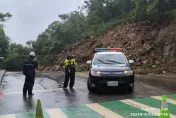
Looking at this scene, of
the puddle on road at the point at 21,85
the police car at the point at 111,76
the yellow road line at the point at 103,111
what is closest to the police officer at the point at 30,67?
the puddle on road at the point at 21,85

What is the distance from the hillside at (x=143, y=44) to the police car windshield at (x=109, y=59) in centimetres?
725

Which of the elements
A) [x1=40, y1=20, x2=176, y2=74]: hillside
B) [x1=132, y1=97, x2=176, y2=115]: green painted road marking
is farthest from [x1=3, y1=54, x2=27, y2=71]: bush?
[x1=132, y1=97, x2=176, y2=115]: green painted road marking

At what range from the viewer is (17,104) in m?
9.61

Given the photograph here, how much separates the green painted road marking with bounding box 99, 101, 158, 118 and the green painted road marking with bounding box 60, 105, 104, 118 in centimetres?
61

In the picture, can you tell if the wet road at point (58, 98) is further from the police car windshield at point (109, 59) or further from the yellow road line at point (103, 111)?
the police car windshield at point (109, 59)

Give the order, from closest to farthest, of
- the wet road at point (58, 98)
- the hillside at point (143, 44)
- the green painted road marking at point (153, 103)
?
the green painted road marking at point (153, 103) → the wet road at point (58, 98) → the hillside at point (143, 44)

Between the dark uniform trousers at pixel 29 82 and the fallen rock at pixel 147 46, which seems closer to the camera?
the dark uniform trousers at pixel 29 82

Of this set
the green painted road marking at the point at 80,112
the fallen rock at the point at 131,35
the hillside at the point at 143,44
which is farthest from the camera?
the fallen rock at the point at 131,35

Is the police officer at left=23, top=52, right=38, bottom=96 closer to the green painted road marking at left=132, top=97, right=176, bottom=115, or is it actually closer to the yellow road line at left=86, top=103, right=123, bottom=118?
the yellow road line at left=86, top=103, right=123, bottom=118

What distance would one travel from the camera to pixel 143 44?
76.1ft

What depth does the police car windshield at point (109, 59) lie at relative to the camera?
11.9 metres

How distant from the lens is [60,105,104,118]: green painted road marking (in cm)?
774

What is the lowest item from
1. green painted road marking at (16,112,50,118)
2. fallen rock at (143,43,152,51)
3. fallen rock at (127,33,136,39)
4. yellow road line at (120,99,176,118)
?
green painted road marking at (16,112,50,118)

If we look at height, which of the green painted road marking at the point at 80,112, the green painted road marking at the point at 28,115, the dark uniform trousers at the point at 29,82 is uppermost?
the dark uniform trousers at the point at 29,82
